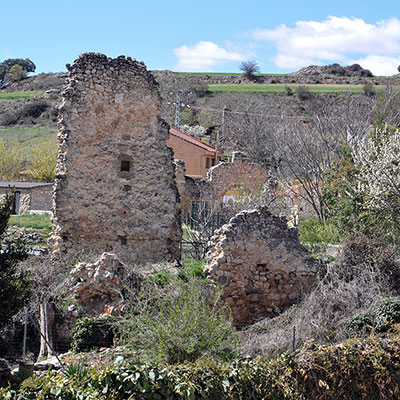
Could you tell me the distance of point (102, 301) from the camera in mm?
12258

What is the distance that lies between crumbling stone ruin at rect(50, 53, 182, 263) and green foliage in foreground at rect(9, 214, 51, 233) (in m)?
7.62

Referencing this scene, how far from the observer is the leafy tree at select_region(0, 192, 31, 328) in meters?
9.11

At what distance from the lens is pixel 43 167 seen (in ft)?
133

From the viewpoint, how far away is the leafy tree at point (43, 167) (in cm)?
4062

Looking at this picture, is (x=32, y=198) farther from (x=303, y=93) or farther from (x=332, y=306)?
(x=303, y=93)

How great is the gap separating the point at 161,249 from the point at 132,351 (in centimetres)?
577

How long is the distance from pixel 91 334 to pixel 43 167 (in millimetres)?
31474

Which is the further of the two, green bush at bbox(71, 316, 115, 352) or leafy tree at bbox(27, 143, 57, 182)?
leafy tree at bbox(27, 143, 57, 182)

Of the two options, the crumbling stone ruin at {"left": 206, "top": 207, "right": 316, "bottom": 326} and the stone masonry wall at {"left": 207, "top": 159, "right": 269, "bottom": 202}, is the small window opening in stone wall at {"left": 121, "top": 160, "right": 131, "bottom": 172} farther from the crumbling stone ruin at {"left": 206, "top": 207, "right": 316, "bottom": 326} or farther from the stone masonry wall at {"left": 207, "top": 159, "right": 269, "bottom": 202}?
the stone masonry wall at {"left": 207, "top": 159, "right": 269, "bottom": 202}

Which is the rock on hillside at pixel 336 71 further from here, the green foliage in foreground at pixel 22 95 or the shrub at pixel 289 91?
the green foliage in foreground at pixel 22 95

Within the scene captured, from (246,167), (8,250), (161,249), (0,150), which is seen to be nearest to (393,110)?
(246,167)

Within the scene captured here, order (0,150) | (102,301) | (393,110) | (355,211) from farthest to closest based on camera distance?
(0,150) → (393,110) → (355,211) → (102,301)

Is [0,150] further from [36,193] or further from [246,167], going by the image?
[246,167]

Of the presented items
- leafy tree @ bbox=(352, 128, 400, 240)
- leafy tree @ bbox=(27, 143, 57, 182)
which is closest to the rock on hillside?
leafy tree @ bbox=(27, 143, 57, 182)
